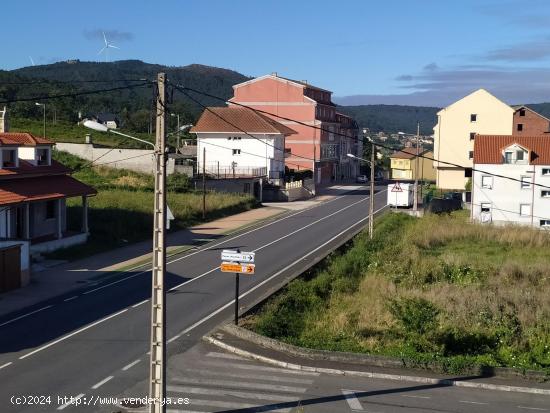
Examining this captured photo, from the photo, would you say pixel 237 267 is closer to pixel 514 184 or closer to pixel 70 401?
pixel 70 401

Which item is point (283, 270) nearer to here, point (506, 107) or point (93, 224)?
point (93, 224)

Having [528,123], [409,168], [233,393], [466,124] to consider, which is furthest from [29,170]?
[409,168]

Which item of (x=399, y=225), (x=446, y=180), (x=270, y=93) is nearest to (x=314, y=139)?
(x=270, y=93)

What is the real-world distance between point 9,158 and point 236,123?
37.8 metres

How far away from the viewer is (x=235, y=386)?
51.8 feet

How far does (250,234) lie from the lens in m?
43.7

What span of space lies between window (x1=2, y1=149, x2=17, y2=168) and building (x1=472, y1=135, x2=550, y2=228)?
32417mm

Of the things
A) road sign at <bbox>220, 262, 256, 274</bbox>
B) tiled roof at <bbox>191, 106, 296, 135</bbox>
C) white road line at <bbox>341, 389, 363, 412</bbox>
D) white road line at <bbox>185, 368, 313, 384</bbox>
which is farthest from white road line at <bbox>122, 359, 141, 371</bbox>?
tiled roof at <bbox>191, 106, 296, 135</bbox>

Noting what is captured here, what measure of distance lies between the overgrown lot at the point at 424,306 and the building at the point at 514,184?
1294 cm

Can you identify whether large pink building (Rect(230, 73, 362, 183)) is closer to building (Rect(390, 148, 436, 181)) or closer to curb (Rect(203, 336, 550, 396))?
building (Rect(390, 148, 436, 181))

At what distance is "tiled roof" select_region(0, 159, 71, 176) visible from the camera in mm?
32750

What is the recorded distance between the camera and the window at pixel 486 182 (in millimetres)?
54156

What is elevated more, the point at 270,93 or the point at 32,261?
the point at 270,93

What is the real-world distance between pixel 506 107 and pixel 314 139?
2100cm
